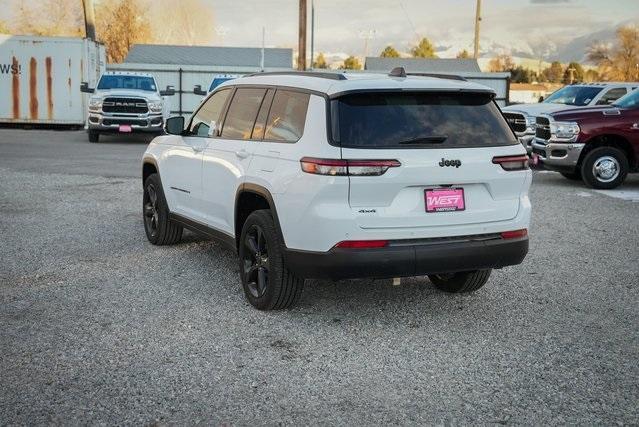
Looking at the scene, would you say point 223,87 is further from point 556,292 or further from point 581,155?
point 581,155

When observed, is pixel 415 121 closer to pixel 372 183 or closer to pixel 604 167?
pixel 372 183

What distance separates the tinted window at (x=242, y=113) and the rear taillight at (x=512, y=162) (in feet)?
6.29

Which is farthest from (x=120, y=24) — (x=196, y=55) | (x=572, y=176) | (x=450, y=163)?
(x=450, y=163)

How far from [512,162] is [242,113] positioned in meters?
2.21

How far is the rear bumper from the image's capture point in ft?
16.2

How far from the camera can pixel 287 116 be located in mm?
5516

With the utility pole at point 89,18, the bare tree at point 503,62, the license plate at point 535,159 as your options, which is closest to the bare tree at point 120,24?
the utility pole at point 89,18

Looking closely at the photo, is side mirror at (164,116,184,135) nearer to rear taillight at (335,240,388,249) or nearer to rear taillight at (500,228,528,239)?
rear taillight at (335,240,388,249)

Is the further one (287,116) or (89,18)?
(89,18)

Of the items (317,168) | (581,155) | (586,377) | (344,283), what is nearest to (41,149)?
(581,155)

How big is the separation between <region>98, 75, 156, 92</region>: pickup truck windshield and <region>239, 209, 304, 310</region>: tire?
17417 millimetres

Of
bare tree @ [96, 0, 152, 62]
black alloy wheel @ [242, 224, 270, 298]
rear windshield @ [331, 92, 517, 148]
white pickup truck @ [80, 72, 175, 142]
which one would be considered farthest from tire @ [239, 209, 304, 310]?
bare tree @ [96, 0, 152, 62]

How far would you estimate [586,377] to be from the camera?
443 cm

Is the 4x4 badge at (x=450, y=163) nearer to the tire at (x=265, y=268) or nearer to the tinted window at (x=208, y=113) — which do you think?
the tire at (x=265, y=268)
